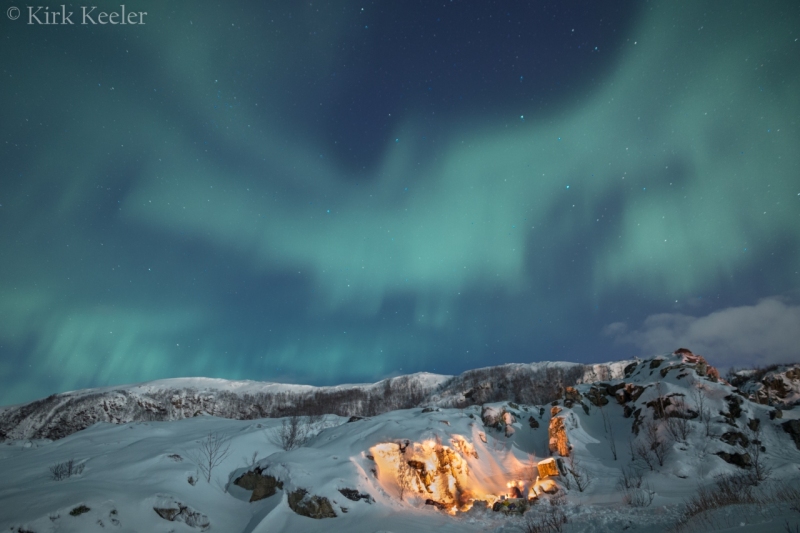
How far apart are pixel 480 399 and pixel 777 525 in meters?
129

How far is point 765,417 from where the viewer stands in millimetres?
25672

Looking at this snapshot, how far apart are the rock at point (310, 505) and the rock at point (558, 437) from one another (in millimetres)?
20893

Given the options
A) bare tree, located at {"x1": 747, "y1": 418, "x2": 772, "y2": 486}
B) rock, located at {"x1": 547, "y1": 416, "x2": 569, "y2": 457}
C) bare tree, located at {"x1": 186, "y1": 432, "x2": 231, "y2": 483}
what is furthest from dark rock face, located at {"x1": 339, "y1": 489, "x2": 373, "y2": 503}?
bare tree, located at {"x1": 747, "y1": 418, "x2": 772, "y2": 486}

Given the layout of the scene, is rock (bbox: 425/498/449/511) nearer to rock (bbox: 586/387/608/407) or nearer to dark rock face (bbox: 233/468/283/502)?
dark rock face (bbox: 233/468/283/502)

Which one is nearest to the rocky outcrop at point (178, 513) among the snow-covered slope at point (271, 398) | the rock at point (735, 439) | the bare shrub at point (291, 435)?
the bare shrub at point (291, 435)

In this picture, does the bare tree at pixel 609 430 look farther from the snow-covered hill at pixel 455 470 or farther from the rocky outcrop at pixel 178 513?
the rocky outcrop at pixel 178 513

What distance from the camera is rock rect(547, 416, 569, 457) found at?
29203 millimetres

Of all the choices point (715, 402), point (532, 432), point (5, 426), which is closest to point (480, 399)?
point (532, 432)

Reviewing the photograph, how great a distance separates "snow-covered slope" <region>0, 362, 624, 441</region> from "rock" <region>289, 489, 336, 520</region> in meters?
102

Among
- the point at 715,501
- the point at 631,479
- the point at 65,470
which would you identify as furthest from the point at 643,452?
the point at 65,470

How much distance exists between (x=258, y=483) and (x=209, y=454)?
184 inches

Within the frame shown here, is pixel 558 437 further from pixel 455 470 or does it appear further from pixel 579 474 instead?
pixel 455 470

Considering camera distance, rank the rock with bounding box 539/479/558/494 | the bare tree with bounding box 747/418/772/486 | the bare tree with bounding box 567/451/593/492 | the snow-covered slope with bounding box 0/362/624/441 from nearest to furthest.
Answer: the bare tree with bounding box 747/418/772/486, the rock with bounding box 539/479/558/494, the bare tree with bounding box 567/451/593/492, the snow-covered slope with bounding box 0/362/624/441

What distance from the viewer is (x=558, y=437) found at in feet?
99.4
